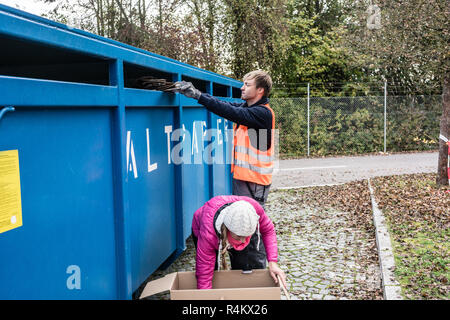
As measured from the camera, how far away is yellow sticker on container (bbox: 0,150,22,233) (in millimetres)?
1756

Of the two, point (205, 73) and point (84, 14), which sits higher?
point (84, 14)

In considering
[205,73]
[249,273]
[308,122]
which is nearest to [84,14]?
[308,122]

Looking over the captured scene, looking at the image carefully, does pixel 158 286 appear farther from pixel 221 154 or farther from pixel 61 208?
pixel 221 154

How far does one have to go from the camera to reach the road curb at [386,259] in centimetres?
391

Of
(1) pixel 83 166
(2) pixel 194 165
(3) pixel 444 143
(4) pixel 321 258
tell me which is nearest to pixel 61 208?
(1) pixel 83 166

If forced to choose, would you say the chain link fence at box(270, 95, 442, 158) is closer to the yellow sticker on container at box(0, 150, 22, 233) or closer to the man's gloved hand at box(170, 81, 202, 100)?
the man's gloved hand at box(170, 81, 202, 100)

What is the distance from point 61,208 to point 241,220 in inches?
37.0

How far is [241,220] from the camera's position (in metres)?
2.51

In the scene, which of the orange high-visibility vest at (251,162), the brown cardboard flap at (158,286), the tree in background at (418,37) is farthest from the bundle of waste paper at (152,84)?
the tree in background at (418,37)

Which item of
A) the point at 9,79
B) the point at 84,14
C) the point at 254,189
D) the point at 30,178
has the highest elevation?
the point at 84,14

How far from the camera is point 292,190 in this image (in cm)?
960

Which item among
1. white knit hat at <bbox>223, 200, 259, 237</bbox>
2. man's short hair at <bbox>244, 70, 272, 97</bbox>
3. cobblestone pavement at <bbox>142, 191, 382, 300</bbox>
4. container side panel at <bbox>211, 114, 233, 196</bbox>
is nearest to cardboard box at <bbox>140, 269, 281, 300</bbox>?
white knit hat at <bbox>223, 200, 259, 237</bbox>
